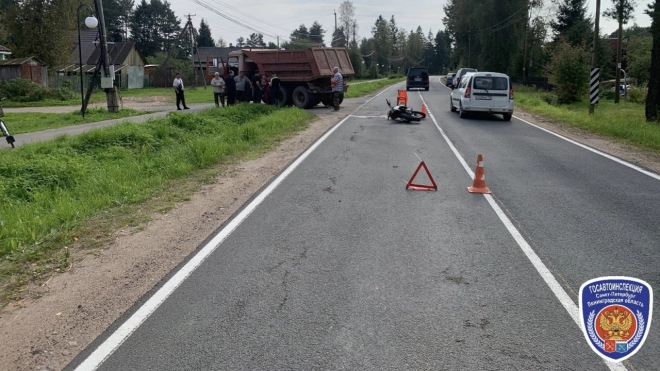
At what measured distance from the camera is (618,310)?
2277mm

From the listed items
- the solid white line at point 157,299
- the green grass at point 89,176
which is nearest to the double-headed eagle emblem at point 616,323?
the solid white line at point 157,299

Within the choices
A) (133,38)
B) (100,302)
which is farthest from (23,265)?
(133,38)

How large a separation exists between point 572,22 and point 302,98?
48.2m

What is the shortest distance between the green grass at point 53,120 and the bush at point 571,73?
2545 cm

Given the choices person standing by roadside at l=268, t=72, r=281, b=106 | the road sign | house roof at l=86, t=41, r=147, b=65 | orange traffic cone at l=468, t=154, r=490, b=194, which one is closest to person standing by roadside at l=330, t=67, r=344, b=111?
person standing by roadside at l=268, t=72, r=281, b=106

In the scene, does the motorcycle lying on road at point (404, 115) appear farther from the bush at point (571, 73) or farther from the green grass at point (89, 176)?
the bush at point (571, 73)

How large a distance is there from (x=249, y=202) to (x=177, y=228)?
1514mm

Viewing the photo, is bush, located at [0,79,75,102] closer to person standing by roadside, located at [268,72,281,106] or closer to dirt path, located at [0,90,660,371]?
person standing by roadside, located at [268,72,281,106]

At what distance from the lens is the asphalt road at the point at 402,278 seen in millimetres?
3830

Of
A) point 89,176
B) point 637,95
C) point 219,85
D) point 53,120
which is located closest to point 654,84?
point 219,85

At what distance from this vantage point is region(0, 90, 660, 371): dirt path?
13.1 feet

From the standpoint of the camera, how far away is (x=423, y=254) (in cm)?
592

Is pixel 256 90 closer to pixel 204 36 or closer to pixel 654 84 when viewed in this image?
pixel 654 84

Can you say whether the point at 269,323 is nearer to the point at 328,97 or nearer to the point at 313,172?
the point at 313,172
